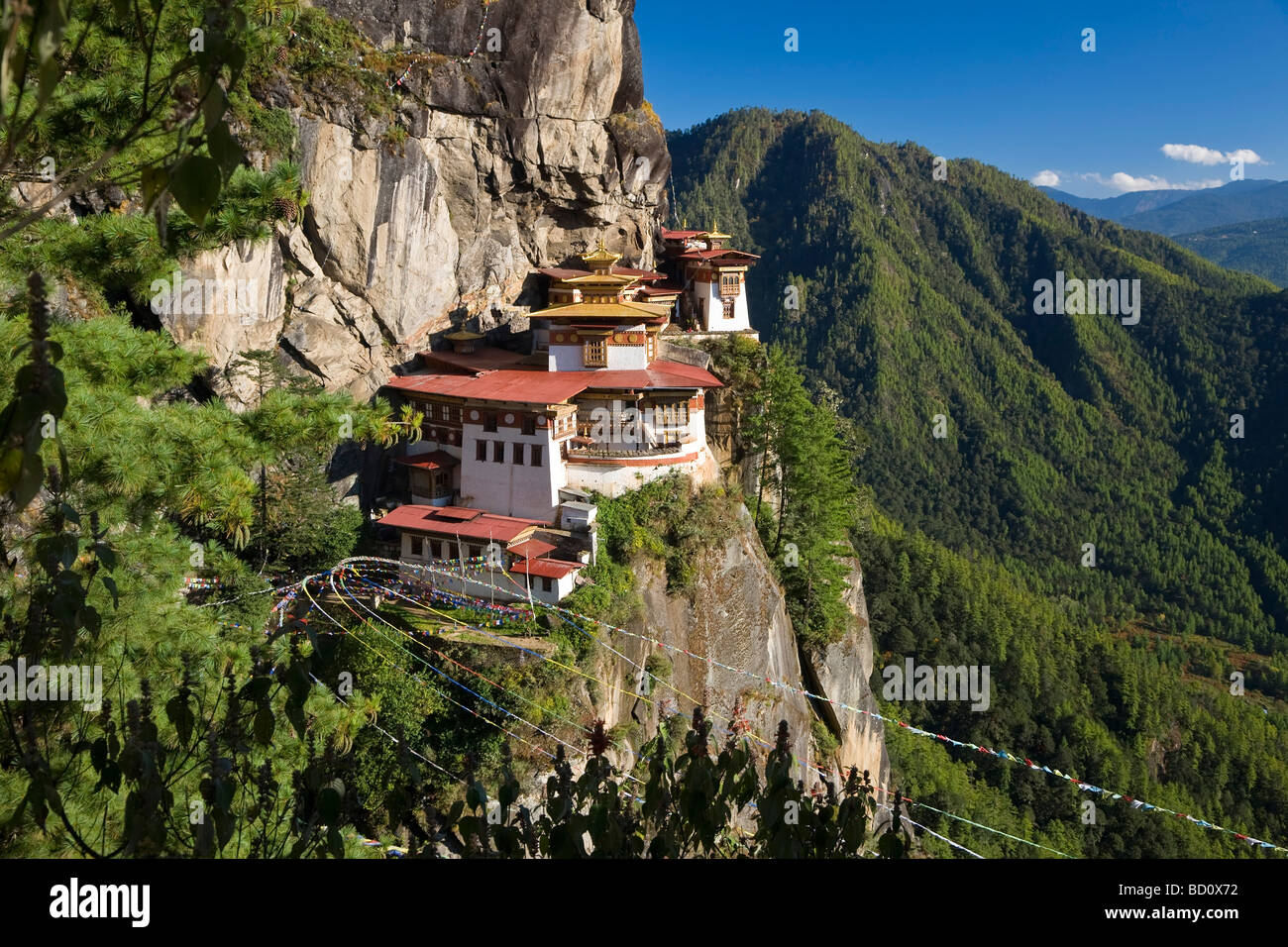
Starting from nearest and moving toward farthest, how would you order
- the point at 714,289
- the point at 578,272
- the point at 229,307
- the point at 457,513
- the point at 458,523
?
the point at 229,307 → the point at 458,523 → the point at 457,513 → the point at 578,272 → the point at 714,289

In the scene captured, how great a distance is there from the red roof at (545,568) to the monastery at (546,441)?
0.13ft

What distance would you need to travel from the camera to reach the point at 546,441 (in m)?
25.9

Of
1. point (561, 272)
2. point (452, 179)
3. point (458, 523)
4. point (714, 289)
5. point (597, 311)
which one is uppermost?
point (452, 179)

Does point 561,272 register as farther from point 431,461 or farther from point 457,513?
point 457,513

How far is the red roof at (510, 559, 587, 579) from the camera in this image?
22.7m

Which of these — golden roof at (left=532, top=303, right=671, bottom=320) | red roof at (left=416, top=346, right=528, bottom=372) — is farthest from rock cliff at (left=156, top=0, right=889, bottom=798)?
golden roof at (left=532, top=303, right=671, bottom=320)

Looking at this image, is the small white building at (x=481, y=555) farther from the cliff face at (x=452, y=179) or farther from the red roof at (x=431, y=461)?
the cliff face at (x=452, y=179)

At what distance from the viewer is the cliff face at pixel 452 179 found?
28.0 metres

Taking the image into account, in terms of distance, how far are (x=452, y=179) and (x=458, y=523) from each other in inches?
597

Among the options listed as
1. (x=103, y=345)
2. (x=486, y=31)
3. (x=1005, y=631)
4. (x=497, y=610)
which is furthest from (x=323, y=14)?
(x=1005, y=631)

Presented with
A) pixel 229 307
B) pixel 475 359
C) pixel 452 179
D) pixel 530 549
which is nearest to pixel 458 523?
pixel 530 549

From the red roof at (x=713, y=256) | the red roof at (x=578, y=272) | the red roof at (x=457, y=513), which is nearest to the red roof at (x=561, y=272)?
the red roof at (x=578, y=272)

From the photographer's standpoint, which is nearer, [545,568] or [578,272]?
[545,568]

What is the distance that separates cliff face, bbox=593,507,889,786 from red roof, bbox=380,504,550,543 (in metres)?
3.79
